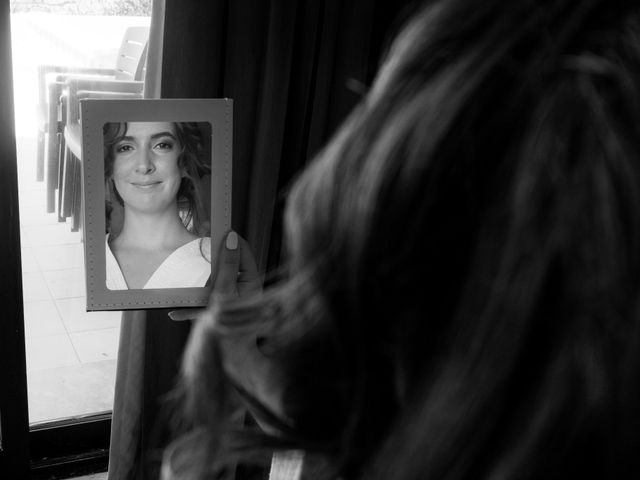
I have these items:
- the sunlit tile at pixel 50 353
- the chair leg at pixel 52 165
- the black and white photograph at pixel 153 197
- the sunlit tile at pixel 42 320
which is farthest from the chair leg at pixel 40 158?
the black and white photograph at pixel 153 197

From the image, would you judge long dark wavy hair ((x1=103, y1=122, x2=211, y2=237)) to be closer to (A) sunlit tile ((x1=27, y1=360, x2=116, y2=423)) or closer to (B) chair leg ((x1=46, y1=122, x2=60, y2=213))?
(B) chair leg ((x1=46, y1=122, x2=60, y2=213))

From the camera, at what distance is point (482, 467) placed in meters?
0.31

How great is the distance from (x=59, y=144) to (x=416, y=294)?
1865 millimetres

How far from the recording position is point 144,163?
1.29 m

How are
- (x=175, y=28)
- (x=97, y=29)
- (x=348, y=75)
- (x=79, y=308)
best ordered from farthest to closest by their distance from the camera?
1. (x=79, y=308)
2. (x=97, y=29)
3. (x=348, y=75)
4. (x=175, y=28)

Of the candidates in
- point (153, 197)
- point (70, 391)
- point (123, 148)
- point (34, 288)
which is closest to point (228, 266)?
point (153, 197)

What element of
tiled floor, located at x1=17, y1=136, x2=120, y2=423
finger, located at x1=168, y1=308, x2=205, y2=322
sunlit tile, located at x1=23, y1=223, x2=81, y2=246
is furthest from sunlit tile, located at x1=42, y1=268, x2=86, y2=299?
finger, located at x1=168, y1=308, x2=205, y2=322

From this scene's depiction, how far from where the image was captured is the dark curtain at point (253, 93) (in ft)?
5.17

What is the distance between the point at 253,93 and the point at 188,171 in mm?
412

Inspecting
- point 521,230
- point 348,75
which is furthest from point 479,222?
point 348,75

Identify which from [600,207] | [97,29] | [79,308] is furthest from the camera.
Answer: [79,308]

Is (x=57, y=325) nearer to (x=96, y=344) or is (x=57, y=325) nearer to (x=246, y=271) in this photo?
(x=96, y=344)

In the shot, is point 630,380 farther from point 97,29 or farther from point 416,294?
point 97,29

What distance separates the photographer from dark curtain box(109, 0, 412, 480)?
5.17 feet
